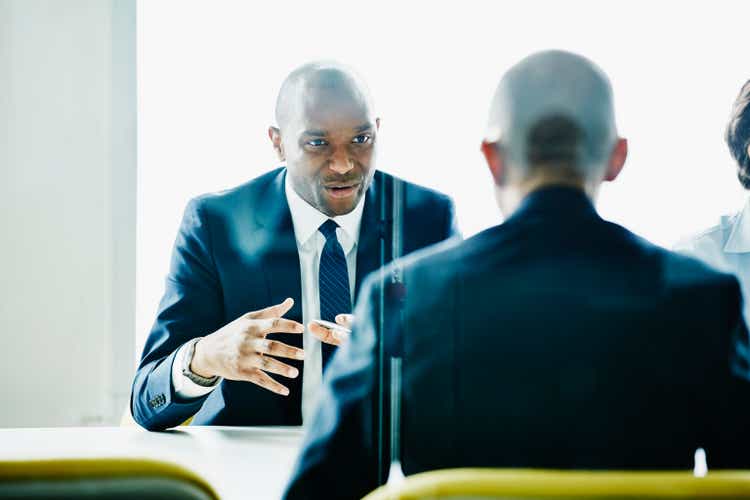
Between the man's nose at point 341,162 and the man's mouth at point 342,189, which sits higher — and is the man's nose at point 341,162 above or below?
above

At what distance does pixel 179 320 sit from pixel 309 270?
337 millimetres

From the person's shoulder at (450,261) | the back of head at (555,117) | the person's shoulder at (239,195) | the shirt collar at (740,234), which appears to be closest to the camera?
the person's shoulder at (450,261)

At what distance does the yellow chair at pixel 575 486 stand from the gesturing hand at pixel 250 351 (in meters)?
1.09

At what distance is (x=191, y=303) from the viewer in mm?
1868

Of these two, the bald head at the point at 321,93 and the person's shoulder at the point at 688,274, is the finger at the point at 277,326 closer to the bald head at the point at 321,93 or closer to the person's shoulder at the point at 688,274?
the bald head at the point at 321,93

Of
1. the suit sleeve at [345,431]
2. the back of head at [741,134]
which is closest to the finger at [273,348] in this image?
the suit sleeve at [345,431]

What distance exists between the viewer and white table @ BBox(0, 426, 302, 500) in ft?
4.46

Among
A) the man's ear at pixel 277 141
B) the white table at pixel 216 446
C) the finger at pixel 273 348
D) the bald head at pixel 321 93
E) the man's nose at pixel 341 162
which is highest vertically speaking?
the bald head at pixel 321 93

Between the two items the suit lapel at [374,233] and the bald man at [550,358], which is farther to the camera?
the suit lapel at [374,233]

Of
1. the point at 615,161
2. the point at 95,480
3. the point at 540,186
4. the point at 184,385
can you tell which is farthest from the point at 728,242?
the point at 95,480

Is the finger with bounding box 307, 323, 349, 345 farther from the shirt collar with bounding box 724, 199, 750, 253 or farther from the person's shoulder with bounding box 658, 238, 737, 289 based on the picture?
the shirt collar with bounding box 724, 199, 750, 253

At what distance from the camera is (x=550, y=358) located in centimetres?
117

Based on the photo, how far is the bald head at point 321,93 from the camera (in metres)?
1.86

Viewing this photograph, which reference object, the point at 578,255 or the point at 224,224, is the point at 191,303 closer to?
the point at 224,224
